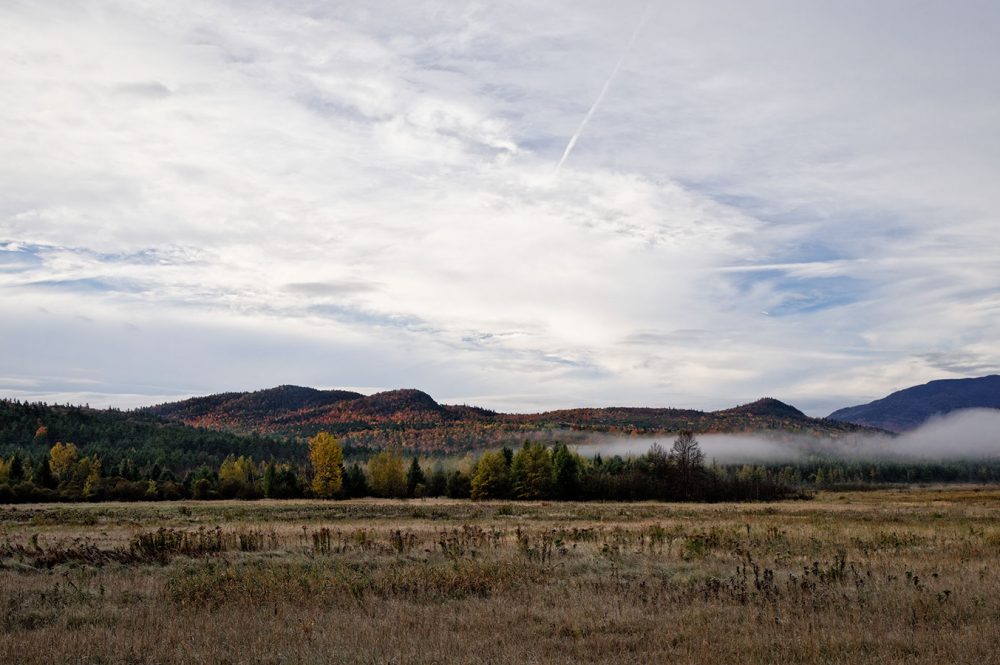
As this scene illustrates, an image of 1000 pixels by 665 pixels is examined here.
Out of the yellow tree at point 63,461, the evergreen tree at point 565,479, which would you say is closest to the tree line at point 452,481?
the evergreen tree at point 565,479

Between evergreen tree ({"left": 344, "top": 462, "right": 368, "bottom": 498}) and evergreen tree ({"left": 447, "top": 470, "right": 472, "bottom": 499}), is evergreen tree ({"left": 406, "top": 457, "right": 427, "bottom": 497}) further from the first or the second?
evergreen tree ({"left": 344, "top": 462, "right": 368, "bottom": 498})

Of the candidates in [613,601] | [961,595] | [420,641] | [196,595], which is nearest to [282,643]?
[420,641]

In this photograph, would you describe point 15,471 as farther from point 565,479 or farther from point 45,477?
point 565,479

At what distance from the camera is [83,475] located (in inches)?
3531

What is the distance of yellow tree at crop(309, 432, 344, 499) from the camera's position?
87.3 m

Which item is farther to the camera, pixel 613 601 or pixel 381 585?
pixel 381 585

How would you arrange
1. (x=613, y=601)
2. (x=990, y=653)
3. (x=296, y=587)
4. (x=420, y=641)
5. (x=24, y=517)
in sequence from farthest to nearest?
(x=24, y=517) → (x=296, y=587) → (x=613, y=601) → (x=420, y=641) → (x=990, y=653)

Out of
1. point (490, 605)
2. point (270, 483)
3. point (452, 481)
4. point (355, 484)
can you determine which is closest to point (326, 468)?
point (355, 484)

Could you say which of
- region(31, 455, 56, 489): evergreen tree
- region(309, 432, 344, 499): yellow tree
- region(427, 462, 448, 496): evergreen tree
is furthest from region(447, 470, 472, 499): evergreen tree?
region(31, 455, 56, 489): evergreen tree

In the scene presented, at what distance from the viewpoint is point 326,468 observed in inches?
3536

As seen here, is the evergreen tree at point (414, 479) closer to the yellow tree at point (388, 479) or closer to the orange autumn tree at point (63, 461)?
the yellow tree at point (388, 479)

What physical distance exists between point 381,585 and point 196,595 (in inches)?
130

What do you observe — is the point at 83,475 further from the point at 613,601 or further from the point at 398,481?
the point at 613,601

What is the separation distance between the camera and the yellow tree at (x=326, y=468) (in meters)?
87.3
